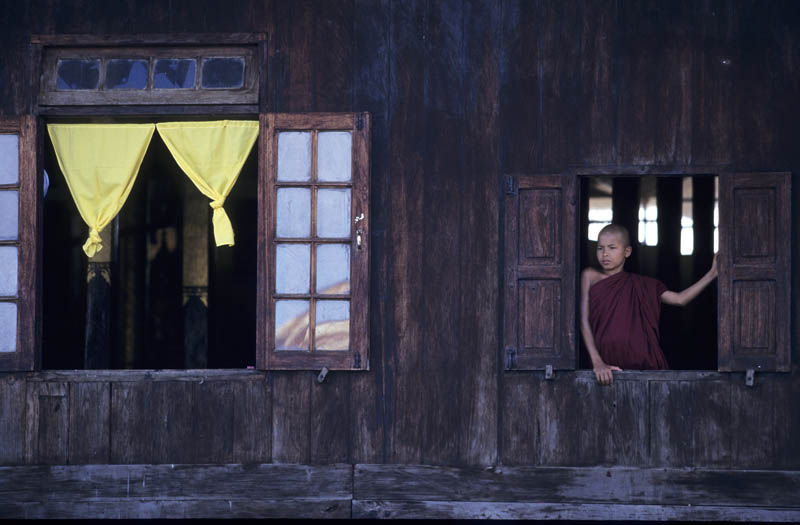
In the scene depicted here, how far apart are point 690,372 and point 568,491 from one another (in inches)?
38.9

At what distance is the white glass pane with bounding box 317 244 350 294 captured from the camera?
18.9 ft

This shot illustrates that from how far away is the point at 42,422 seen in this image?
5.88 m

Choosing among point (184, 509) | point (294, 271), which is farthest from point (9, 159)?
point (184, 509)

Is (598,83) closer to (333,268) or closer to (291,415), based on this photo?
(333,268)

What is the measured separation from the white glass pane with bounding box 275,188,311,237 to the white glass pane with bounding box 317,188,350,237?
2.8 inches

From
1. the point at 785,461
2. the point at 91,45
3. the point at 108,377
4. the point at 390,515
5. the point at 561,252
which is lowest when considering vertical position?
the point at 390,515

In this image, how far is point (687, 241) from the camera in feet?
33.6

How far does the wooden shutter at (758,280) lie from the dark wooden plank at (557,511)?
0.84 meters

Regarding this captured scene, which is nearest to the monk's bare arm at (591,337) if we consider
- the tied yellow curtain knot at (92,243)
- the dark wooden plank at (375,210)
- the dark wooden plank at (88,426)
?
the dark wooden plank at (375,210)

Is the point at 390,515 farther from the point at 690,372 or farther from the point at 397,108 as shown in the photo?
the point at 397,108

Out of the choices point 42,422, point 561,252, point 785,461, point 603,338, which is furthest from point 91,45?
point 785,461

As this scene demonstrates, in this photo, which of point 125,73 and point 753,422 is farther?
point 125,73

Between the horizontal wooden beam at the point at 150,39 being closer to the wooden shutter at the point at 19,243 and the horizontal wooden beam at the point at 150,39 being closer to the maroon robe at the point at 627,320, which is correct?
the wooden shutter at the point at 19,243

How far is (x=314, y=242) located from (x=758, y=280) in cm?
257
